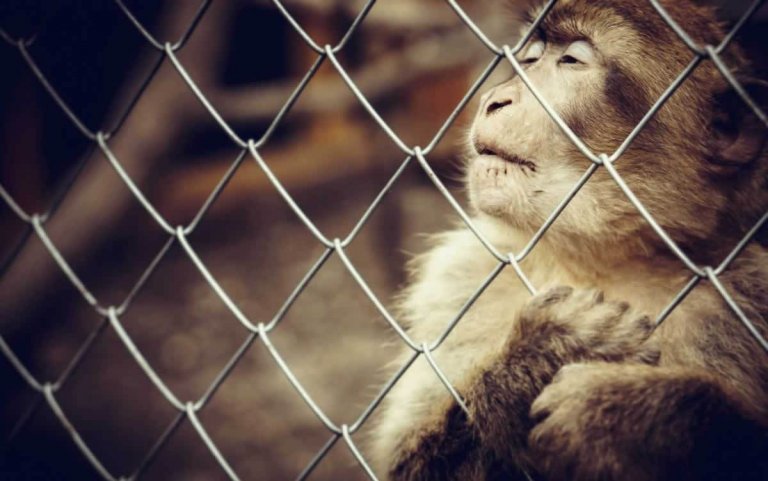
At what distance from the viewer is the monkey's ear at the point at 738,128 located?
5.90 ft

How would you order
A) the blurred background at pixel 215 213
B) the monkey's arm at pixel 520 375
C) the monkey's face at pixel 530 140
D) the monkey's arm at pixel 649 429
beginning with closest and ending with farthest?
the monkey's arm at pixel 649 429 < the monkey's arm at pixel 520 375 < the monkey's face at pixel 530 140 < the blurred background at pixel 215 213

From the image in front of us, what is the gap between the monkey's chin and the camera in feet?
6.01

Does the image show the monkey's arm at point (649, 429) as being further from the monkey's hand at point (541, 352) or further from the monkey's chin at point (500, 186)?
the monkey's chin at point (500, 186)

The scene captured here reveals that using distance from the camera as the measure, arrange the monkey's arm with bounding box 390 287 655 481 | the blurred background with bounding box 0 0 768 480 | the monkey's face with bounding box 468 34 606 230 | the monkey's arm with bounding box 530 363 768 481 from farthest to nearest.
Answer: the blurred background with bounding box 0 0 768 480 → the monkey's face with bounding box 468 34 606 230 → the monkey's arm with bounding box 390 287 655 481 → the monkey's arm with bounding box 530 363 768 481

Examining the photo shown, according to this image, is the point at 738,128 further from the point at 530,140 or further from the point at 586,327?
the point at 586,327

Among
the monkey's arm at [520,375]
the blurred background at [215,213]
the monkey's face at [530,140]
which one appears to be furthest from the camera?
the blurred background at [215,213]

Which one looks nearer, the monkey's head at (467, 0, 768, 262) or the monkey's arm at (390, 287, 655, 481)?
the monkey's arm at (390, 287, 655, 481)

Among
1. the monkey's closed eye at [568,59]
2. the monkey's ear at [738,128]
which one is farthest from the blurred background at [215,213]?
the monkey's closed eye at [568,59]

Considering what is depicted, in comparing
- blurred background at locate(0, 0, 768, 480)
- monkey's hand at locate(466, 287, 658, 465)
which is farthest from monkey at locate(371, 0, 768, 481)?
blurred background at locate(0, 0, 768, 480)

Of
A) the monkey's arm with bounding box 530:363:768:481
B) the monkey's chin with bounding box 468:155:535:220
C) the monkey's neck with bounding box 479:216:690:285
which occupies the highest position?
the monkey's chin with bounding box 468:155:535:220

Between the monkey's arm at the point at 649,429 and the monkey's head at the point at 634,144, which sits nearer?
the monkey's arm at the point at 649,429

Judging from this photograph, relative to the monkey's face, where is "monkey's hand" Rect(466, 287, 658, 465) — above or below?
below

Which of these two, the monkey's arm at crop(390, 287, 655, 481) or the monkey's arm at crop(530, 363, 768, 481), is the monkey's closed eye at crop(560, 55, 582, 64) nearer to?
the monkey's arm at crop(390, 287, 655, 481)

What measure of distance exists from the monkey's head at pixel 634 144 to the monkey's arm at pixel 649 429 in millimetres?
489
